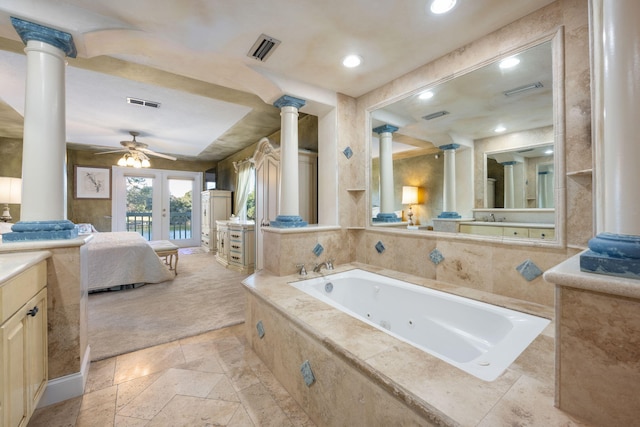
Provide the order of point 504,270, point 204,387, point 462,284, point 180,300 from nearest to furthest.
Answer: point 204,387 → point 504,270 → point 462,284 → point 180,300

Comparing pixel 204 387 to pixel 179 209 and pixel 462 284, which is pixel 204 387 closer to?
pixel 462 284

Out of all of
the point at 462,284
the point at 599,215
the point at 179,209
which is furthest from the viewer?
the point at 179,209

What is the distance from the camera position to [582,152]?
1.50 metres

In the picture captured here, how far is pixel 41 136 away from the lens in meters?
1.57

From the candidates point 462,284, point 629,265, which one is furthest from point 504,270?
point 629,265

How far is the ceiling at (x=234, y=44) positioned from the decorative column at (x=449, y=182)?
774mm

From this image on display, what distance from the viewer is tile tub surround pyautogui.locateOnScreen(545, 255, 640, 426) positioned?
27.8 inches

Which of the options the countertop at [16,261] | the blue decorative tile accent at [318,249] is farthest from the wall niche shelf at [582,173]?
the countertop at [16,261]

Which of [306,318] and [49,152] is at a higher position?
[49,152]

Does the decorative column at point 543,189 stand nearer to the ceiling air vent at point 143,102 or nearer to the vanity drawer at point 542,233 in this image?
the vanity drawer at point 542,233

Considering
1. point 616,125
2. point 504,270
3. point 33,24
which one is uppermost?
point 33,24

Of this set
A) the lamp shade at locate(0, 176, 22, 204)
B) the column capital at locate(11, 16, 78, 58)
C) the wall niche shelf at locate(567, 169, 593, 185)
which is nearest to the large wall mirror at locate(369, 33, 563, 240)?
the wall niche shelf at locate(567, 169, 593, 185)

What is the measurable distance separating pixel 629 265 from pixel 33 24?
2961mm

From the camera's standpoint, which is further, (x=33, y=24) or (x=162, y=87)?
(x=162, y=87)
